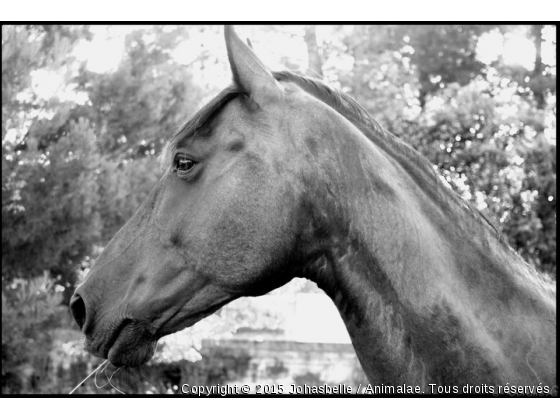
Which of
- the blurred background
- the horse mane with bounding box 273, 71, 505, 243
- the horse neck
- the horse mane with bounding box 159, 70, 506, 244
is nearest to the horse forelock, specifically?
the horse mane with bounding box 159, 70, 506, 244

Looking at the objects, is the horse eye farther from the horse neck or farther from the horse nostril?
the horse nostril

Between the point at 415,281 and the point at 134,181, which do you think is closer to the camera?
the point at 415,281

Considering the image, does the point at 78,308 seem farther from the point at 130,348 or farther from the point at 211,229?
the point at 211,229

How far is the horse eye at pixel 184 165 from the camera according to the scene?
2145 mm

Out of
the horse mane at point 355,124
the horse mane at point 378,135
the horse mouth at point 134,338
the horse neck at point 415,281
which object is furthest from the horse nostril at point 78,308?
the horse mane at point 378,135

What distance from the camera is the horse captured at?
6.43 ft

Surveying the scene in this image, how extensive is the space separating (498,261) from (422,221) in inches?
11.5

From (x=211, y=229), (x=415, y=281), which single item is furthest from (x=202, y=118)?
(x=415, y=281)

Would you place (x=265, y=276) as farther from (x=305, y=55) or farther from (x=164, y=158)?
(x=305, y=55)

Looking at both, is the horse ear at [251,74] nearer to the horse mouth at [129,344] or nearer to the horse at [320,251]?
the horse at [320,251]

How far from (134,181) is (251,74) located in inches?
249

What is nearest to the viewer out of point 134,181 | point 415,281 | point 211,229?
point 415,281

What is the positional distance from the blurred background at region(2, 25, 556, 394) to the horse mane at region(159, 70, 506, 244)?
4.06m

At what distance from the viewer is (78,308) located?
7.16ft
